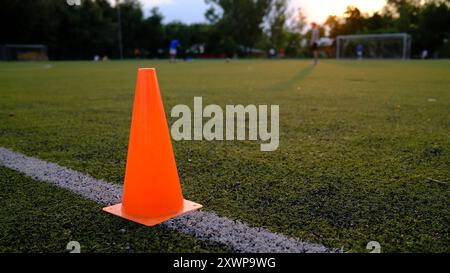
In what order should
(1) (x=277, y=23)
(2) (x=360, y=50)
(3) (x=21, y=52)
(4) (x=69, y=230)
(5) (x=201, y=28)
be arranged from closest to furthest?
1. (4) (x=69, y=230)
2. (2) (x=360, y=50)
3. (3) (x=21, y=52)
4. (5) (x=201, y=28)
5. (1) (x=277, y=23)

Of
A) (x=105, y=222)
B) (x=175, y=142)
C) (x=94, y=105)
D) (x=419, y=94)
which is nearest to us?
(x=105, y=222)

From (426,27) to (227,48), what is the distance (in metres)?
28.1

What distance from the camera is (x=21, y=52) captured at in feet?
124

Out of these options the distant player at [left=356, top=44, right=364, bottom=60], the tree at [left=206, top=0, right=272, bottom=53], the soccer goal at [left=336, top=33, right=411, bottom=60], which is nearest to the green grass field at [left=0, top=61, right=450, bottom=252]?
the distant player at [left=356, top=44, right=364, bottom=60]

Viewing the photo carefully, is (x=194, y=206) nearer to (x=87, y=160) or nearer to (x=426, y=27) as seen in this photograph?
(x=87, y=160)

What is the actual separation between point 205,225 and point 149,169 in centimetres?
41

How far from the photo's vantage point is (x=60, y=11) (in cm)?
4441

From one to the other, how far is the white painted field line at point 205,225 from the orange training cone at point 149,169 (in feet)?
0.35

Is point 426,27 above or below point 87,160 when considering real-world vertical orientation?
above

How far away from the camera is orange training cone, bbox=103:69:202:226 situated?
2.00 metres

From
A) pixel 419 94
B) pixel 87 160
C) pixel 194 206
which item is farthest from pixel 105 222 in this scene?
pixel 419 94

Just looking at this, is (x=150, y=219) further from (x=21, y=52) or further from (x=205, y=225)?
(x=21, y=52)

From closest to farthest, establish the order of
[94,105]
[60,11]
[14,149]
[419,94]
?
1. [14,149]
2. [94,105]
3. [419,94]
4. [60,11]

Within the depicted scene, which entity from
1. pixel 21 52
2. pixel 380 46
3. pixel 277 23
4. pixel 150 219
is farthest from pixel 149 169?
pixel 277 23
